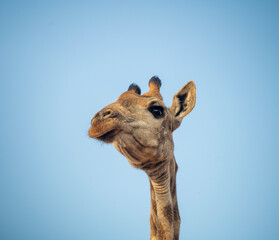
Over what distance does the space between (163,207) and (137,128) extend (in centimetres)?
159

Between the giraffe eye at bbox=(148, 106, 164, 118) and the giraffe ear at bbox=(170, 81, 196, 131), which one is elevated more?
the giraffe ear at bbox=(170, 81, 196, 131)

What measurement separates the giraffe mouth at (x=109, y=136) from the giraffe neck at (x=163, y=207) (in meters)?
1.06

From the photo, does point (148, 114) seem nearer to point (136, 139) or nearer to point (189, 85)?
point (136, 139)

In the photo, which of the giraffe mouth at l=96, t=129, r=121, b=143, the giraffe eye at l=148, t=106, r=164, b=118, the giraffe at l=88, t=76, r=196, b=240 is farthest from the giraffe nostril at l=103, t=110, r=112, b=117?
the giraffe eye at l=148, t=106, r=164, b=118

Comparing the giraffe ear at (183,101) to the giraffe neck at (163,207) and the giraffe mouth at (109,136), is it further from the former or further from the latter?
the giraffe mouth at (109,136)

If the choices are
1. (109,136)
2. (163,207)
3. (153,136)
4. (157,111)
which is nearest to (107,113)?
(109,136)

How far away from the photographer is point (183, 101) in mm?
5141

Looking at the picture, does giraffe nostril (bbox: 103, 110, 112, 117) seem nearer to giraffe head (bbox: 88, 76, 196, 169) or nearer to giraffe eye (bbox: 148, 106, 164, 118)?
giraffe head (bbox: 88, 76, 196, 169)

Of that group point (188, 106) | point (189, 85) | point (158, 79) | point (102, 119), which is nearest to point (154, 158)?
point (102, 119)

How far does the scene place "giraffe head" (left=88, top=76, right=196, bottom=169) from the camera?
355 cm

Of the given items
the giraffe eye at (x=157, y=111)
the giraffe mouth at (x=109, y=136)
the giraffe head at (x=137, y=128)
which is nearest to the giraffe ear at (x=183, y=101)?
the giraffe head at (x=137, y=128)

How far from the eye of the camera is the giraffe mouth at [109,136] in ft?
11.7

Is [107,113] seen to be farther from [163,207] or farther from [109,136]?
[163,207]

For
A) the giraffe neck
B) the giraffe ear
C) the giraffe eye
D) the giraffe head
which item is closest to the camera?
the giraffe head
